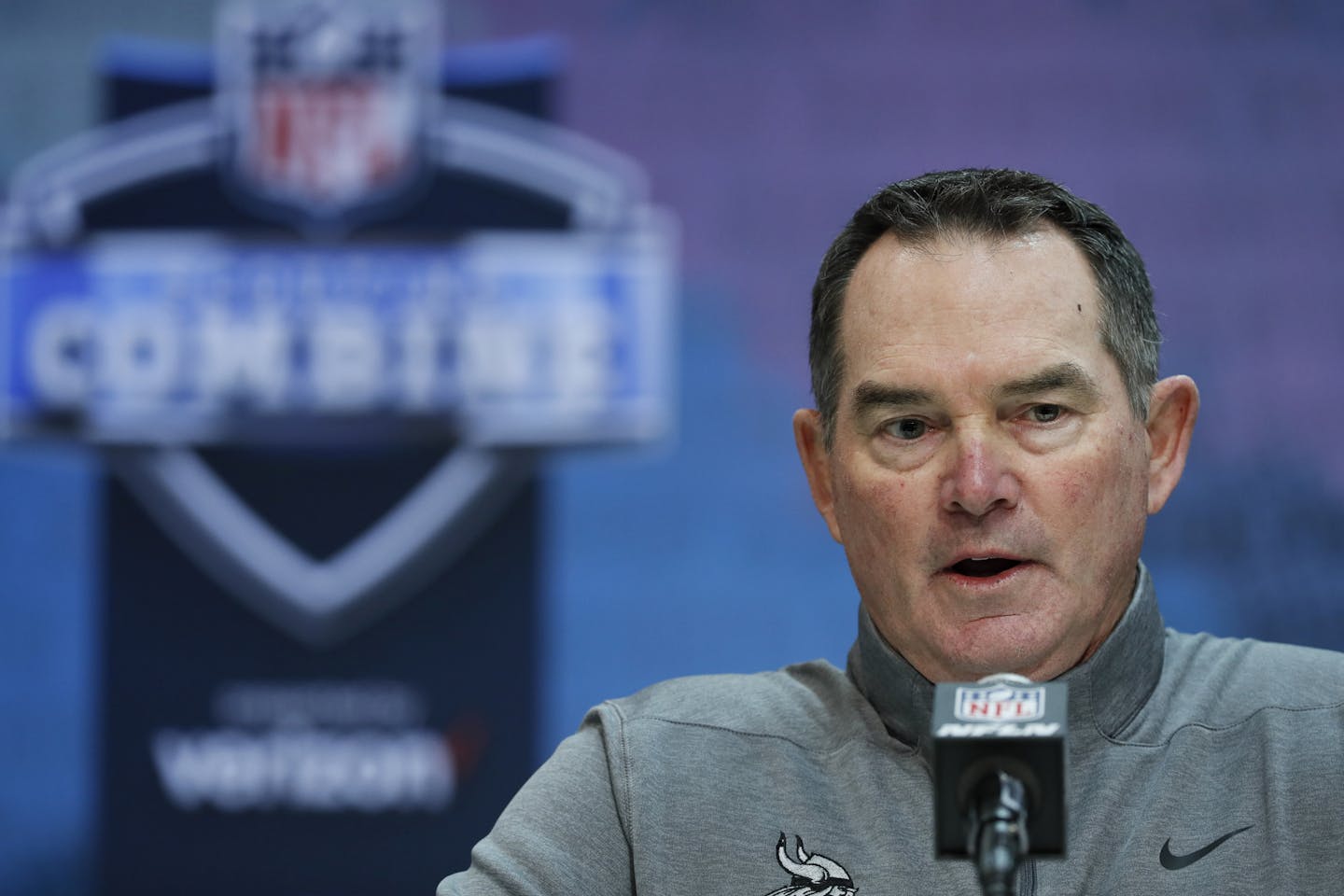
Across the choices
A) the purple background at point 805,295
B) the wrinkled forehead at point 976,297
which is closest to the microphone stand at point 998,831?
the wrinkled forehead at point 976,297

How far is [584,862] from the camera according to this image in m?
1.39

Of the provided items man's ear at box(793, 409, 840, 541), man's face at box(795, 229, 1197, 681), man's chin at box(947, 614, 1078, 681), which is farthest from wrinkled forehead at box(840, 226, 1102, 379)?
man's chin at box(947, 614, 1078, 681)

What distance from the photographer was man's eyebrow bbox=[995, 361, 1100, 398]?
1.35 m

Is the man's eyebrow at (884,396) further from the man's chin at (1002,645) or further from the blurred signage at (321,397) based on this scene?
the blurred signage at (321,397)

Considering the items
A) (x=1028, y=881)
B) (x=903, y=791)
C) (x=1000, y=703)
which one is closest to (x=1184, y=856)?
(x=1028, y=881)

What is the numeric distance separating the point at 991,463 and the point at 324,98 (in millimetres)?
2196

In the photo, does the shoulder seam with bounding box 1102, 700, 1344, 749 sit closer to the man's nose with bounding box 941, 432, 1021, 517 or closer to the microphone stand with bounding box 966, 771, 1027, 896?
the man's nose with bounding box 941, 432, 1021, 517

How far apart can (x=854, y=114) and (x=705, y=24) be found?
1.16 ft

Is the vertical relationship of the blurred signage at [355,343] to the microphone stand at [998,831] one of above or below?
above

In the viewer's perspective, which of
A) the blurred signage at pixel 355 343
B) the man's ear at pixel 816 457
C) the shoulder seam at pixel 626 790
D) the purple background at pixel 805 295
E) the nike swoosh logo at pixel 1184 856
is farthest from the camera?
the blurred signage at pixel 355 343

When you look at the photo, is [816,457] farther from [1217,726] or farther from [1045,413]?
[1217,726]

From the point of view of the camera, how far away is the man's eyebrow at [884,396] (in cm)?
138

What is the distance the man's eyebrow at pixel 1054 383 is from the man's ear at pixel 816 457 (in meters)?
0.26

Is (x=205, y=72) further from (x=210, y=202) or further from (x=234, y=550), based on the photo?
(x=234, y=550)
